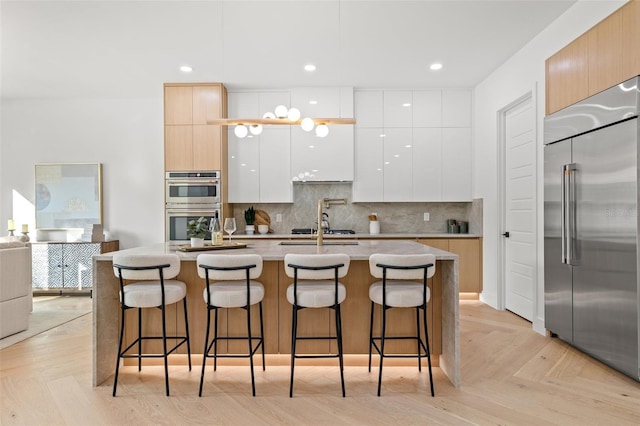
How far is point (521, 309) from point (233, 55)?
14.7 ft

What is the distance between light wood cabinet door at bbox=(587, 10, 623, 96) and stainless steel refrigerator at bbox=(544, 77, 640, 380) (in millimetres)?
108

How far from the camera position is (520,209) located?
14.3 feet

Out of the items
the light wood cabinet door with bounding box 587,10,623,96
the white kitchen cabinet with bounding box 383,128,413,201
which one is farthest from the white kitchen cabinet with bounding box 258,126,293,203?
the light wood cabinet door with bounding box 587,10,623,96

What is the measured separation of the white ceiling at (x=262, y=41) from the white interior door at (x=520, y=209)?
0.83 meters

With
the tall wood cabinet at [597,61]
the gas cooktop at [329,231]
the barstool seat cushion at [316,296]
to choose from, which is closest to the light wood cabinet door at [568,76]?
the tall wood cabinet at [597,61]

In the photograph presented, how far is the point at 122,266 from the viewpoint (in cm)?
250

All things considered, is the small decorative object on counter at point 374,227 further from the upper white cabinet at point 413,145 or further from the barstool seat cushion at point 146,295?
the barstool seat cushion at point 146,295

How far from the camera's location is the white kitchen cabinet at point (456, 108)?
18.0 ft

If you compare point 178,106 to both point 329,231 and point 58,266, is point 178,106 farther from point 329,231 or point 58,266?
point 58,266

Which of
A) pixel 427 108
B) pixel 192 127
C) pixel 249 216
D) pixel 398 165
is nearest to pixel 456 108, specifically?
pixel 427 108

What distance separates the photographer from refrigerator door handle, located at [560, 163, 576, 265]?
3227mm

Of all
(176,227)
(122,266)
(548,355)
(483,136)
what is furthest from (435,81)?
(122,266)

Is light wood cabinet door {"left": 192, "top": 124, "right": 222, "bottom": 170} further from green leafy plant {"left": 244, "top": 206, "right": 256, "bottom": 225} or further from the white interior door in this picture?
the white interior door

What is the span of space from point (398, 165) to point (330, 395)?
3.74 m
